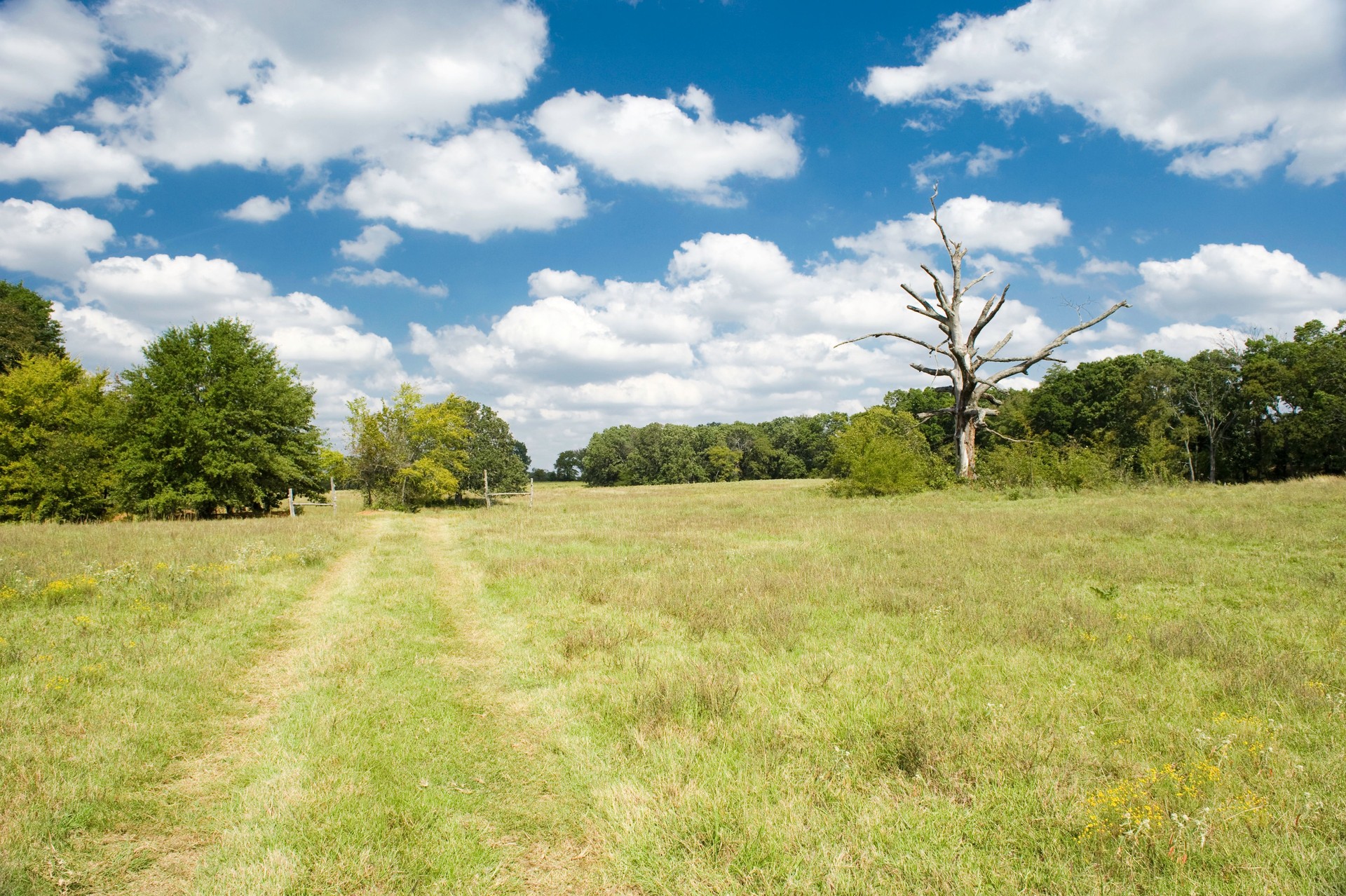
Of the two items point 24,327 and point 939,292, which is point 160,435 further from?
point 939,292

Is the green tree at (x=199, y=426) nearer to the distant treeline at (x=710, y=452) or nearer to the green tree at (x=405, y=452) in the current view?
the green tree at (x=405, y=452)

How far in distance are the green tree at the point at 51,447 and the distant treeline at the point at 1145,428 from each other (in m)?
38.6

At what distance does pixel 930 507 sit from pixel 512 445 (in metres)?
36.8

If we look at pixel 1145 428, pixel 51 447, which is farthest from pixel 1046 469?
pixel 51 447

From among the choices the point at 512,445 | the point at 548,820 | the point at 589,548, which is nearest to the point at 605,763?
the point at 548,820

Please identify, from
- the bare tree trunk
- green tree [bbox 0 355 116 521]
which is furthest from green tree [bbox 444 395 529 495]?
the bare tree trunk

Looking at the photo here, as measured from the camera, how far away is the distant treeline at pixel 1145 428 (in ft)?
107

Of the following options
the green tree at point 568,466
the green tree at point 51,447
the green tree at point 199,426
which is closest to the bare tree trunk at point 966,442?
the green tree at point 199,426

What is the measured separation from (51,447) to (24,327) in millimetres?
16144

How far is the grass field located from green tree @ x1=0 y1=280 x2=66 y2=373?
118ft

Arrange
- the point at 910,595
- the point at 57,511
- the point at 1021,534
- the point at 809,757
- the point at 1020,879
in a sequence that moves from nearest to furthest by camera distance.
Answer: the point at 1020,879 → the point at 809,757 → the point at 910,595 → the point at 1021,534 → the point at 57,511

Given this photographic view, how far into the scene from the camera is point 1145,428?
168 ft

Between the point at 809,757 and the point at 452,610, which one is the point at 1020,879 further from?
the point at 452,610

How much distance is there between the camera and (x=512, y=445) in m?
51.9
